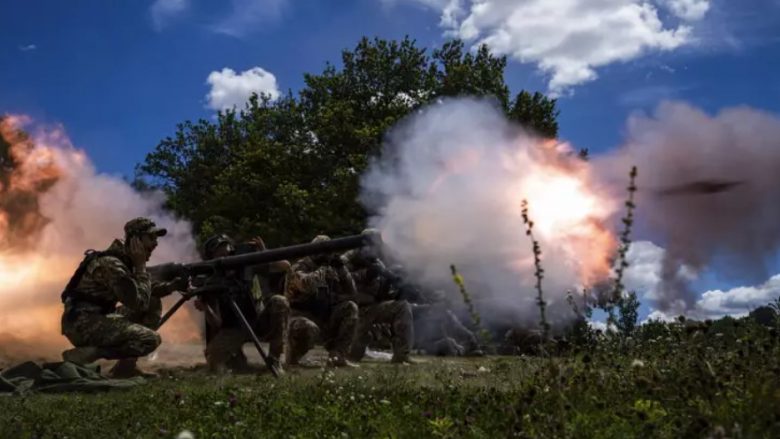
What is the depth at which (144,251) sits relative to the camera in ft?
41.6

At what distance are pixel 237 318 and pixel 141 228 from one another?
2050 millimetres

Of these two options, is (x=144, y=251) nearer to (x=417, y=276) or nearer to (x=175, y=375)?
(x=175, y=375)

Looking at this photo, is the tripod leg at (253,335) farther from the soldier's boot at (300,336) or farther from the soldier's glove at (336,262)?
the soldier's glove at (336,262)

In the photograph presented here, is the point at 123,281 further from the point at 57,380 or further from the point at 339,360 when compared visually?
the point at 339,360

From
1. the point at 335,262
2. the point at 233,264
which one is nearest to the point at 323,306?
the point at 335,262

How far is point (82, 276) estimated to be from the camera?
1277 centimetres

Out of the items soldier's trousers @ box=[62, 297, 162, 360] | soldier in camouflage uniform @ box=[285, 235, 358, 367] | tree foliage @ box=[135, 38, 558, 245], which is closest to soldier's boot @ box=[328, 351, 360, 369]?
soldier in camouflage uniform @ box=[285, 235, 358, 367]

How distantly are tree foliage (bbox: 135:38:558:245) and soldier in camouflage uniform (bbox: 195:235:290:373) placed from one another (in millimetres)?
13459

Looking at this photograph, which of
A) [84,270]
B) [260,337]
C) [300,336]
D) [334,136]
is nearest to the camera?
[84,270]

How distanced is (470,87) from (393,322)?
1722 centimetres

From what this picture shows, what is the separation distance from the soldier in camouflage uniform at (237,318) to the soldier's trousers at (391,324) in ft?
6.93

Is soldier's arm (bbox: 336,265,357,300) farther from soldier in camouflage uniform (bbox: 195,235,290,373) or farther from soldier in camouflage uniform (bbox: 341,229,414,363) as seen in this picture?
soldier in camouflage uniform (bbox: 195,235,290,373)

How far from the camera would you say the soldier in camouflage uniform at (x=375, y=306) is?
1518 cm

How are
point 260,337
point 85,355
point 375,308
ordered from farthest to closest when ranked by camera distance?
point 375,308
point 260,337
point 85,355
